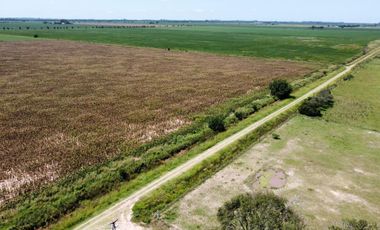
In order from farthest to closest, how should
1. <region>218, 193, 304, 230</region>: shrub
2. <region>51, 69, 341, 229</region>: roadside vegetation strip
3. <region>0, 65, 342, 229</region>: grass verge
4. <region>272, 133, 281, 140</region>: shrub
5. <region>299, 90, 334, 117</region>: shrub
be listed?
<region>299, 90, 334, 117</region>: shrub < <region>272, 133, 281, 140</region>: shrub < <region>51, 69, 341, 229</region>: roadside vegetation strip < <region>0, 65, 342, 229</region>: grass verge < <region>218, 193, 304, 230</region>: shrub

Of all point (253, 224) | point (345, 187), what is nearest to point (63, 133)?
point (253, 224)

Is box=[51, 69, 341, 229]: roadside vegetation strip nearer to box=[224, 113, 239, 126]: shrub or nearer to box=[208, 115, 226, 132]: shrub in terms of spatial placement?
box=[224, 113, 239, 126]: shrub

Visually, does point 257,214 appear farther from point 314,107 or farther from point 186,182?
point 314,107

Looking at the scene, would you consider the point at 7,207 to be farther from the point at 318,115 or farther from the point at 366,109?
the point at 366,109

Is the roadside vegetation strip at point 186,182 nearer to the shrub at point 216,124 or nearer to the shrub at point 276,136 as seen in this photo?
the shrub at point 276,136

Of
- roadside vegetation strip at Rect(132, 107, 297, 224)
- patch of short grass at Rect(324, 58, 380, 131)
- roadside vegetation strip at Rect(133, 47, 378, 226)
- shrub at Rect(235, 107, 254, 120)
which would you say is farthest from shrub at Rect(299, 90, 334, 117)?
roadside vegetation strip at Rect(133, 47, 378, 226)

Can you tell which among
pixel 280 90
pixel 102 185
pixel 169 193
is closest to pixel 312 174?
pixel 169 193

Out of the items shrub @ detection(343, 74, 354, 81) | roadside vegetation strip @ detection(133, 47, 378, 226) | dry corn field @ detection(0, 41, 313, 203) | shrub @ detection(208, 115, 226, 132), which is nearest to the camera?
roadside vegetation strip @ detection(133, 47, 378, 226)

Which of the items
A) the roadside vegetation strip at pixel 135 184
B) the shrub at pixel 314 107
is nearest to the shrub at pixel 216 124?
the roadside vegetation strip at pixel 135 184
